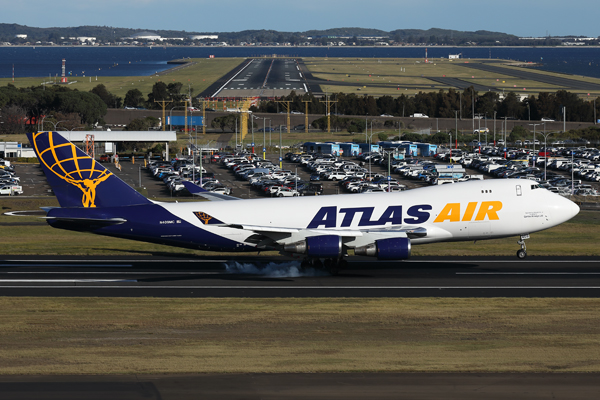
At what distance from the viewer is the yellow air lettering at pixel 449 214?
44375 mm

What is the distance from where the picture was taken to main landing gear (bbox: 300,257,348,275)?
45812 mm

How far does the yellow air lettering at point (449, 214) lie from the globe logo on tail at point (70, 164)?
853 inches

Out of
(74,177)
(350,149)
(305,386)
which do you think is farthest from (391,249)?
(350,149)

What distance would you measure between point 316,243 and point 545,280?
1450 centimetres

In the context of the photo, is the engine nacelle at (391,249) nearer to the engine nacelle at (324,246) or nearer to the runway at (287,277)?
the runway at (287,277)

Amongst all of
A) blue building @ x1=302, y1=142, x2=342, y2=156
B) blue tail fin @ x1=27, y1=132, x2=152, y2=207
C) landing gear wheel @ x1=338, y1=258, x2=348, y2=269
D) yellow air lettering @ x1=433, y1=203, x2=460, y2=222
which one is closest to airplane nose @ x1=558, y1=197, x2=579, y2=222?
yellow air lettering @ x1=433, y1=203, x2=460, y2=222

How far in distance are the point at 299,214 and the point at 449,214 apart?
9.58 meters

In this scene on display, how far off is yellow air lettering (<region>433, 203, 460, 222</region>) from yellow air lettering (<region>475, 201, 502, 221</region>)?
1381 millimetres

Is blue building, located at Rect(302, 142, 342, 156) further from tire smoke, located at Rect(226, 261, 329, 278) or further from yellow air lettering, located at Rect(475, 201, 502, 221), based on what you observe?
yellow air lettering, located at Rect(475, 201, 502, 221)

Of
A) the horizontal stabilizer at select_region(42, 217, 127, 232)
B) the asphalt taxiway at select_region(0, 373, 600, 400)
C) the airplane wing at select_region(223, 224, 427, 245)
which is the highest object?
the horizontal stabilizer at select_region(42, 217, 127, 232)

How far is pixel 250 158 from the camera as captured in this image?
15200cm

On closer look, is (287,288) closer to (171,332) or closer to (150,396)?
(171,332)

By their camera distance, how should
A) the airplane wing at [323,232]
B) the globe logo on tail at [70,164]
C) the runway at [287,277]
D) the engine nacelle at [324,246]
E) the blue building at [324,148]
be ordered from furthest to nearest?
the blue building at [324,148], the globe logo on tail at [70,164], the airplane wing at [323,232], the engine nacelle at [324,246], the runway at [287,277]

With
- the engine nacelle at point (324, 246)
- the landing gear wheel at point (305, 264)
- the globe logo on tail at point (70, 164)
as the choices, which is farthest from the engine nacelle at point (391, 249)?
the globe logo on tail at point (70, 164)
